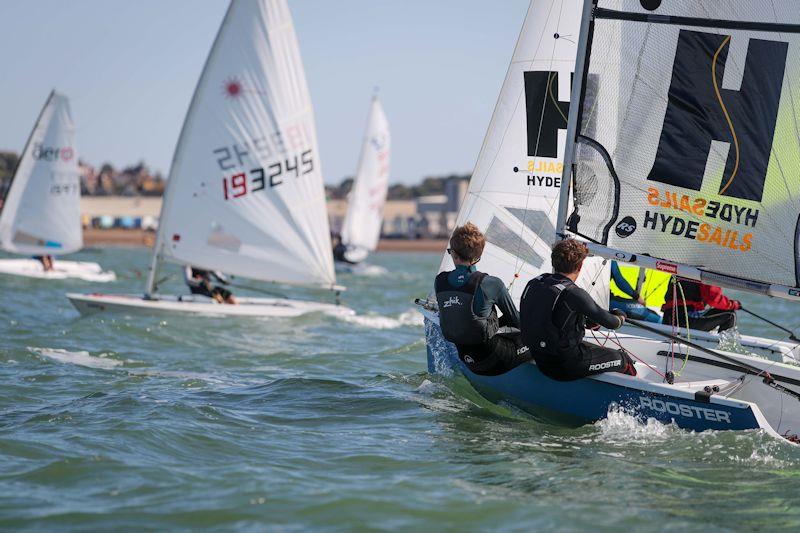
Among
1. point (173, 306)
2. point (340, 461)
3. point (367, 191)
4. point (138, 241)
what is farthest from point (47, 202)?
point (138, 241)

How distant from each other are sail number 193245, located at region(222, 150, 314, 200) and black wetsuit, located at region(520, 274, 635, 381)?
8792 mm

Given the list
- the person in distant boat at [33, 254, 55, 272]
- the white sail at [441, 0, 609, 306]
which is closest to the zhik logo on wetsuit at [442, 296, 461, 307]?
the white sail at [441, 0, 609, 306]

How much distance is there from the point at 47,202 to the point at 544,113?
54.9 feet

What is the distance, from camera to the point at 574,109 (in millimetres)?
6953

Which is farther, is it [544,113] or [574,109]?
[544,113]

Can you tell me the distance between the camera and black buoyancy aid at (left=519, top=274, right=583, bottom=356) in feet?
20.5

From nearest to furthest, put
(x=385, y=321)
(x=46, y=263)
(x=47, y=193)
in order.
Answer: (x=385, y=321) < (x=46, y=263) < (x=47, y=193)

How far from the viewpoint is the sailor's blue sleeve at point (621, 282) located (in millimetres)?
8867

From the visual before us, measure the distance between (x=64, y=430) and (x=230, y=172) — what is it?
8573mm

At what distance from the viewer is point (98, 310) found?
13.8 metres

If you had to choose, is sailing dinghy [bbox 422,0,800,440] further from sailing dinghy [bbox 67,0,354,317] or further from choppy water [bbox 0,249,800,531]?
sailing dinghy [bbox 67,0,354,317]

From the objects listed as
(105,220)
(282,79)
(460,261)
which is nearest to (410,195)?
(105,220)

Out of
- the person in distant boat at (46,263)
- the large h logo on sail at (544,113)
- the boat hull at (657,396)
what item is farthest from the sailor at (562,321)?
the person in distant boat at (46,263)

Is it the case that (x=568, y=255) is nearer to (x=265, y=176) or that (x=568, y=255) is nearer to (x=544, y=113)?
(x=544, y=113)
